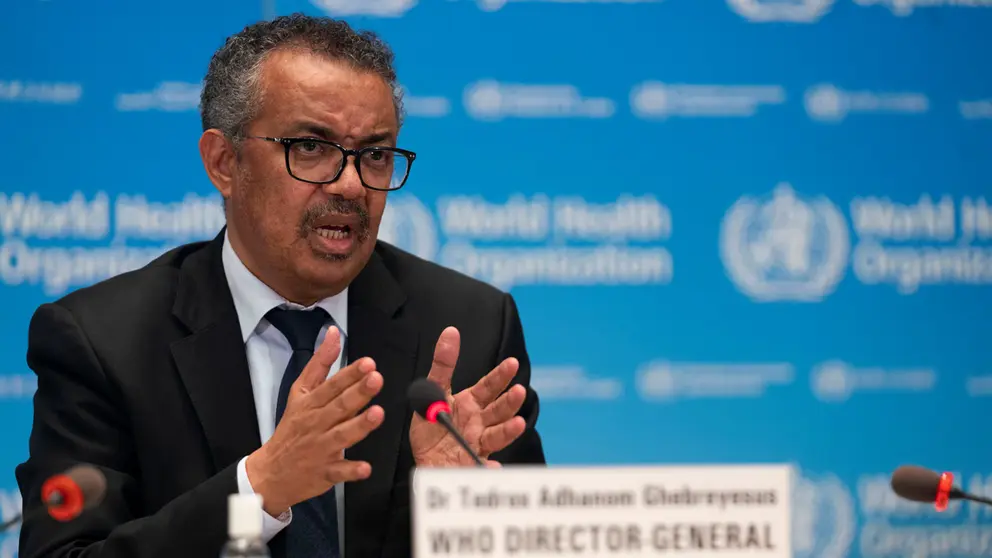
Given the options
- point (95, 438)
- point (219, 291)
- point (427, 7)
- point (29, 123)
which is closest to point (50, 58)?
point (29, 123)

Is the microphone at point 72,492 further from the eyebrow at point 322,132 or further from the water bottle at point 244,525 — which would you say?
the eyebrow at point 322,132

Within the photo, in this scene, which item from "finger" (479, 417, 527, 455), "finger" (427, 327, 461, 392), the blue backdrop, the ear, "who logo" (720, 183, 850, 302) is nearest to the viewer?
"finger" (479, 417, 527, 455)

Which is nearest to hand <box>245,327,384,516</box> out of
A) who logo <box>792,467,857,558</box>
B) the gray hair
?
the gray hair

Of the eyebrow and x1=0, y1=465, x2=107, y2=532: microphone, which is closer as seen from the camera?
x1=0, y1=465, x2=107, y2=532: microphone

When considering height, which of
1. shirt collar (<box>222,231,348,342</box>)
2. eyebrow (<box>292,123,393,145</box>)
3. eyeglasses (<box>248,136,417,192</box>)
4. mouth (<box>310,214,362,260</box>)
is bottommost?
shirt collar (<box>222,231,348,342</box>)

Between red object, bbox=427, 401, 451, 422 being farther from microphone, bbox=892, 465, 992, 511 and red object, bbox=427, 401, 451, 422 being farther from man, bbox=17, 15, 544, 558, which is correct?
microphone, bbox=892, 465, 992, 511

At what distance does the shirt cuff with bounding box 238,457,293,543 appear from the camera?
2.25 m

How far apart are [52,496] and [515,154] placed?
245 cm

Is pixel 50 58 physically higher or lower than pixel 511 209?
higher

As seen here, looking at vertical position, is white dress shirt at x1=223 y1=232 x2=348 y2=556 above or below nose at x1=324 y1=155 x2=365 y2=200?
below

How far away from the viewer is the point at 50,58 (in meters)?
3.93

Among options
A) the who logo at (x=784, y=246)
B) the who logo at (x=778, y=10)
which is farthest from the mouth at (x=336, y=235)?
the who logo at (x=778, y=10)

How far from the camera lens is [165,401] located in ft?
8.75

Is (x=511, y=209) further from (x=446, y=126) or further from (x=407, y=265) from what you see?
(x=407, y=265)
